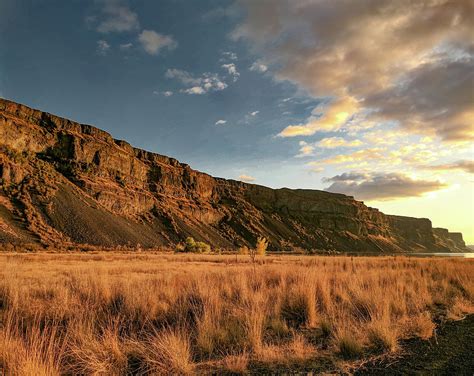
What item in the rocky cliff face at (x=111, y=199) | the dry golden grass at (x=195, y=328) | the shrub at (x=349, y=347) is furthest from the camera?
the rocky cliff face at (x=111, y=199)

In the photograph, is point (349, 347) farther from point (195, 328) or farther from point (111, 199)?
point (111, 199)

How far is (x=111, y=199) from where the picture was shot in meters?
96.6

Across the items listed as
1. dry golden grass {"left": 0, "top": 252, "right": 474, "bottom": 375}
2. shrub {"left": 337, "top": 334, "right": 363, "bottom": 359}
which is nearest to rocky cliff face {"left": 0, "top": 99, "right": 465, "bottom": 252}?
dry golden grass {"left": 0, "top": 252, "right": 474, "bottom": 375}

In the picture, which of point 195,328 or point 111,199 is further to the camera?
point 111,199

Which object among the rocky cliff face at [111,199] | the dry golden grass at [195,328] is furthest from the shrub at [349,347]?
the rocky cliff face at [111,199]

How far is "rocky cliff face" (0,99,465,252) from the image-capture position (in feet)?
226

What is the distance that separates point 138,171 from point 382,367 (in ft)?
432

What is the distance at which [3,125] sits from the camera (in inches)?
3305

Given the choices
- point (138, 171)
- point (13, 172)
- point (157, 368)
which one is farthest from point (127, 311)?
point (138, 171)

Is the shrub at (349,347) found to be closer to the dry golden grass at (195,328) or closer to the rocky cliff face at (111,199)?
the dry golden grass at (195,328)

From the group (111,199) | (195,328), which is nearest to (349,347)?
(195,328)

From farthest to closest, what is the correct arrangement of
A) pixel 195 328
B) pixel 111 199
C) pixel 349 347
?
1. pixel 111 199
2. pixel 195 328
3. pixel 349 347

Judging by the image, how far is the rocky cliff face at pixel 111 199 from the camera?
68875 millimetres

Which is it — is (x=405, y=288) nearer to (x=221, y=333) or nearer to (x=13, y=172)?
(x=221, y=333)
